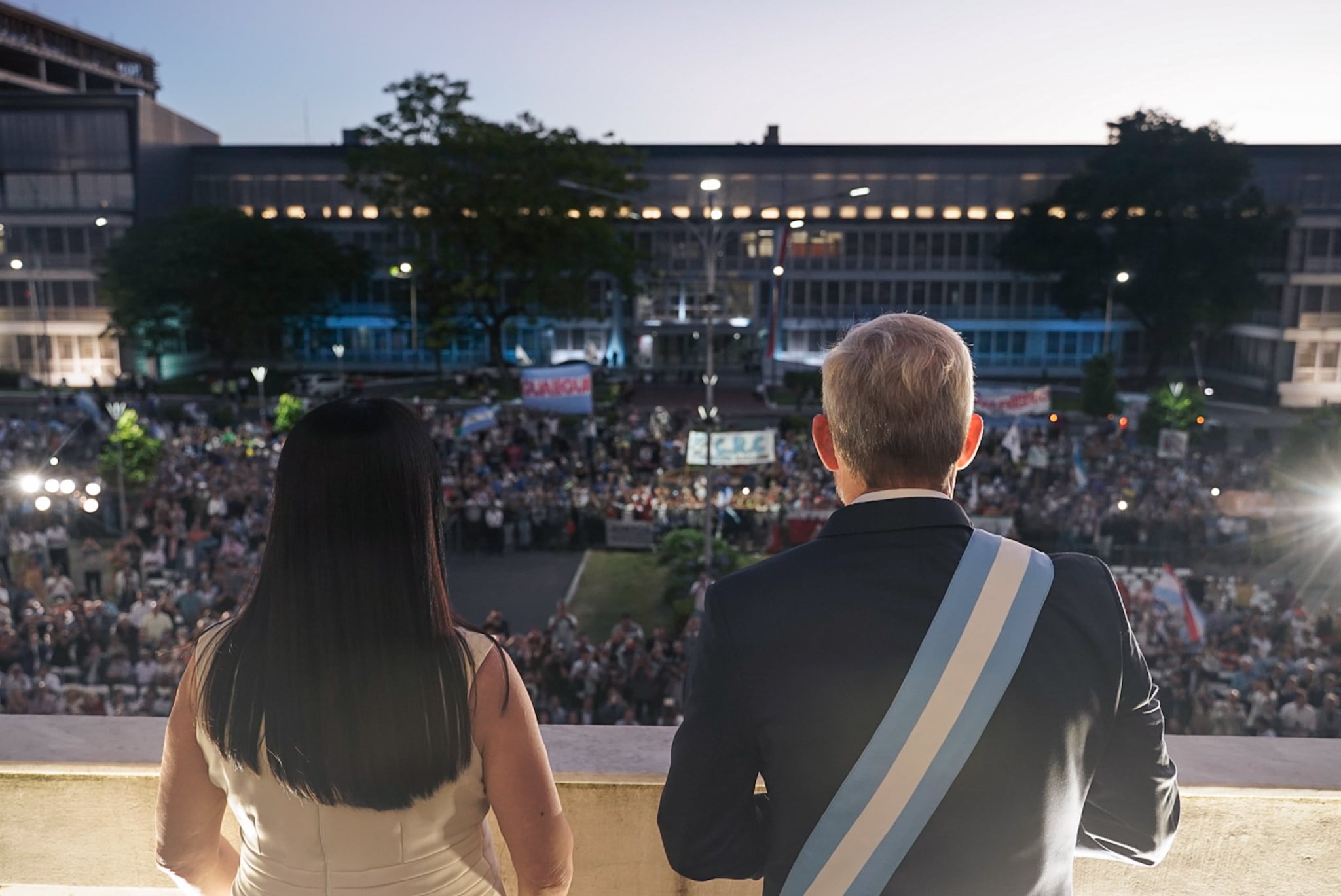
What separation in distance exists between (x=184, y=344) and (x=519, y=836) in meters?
57.5

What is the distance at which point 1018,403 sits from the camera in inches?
926

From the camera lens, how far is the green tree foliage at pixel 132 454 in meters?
21.8

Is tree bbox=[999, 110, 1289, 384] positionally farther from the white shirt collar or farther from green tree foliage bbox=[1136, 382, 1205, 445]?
the white shirt collar

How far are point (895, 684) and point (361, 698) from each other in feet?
2.72

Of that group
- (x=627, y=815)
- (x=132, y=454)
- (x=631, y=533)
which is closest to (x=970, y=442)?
(x=627, y=815)

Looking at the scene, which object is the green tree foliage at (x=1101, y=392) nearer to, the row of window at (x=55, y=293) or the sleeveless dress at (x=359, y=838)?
the sleeveless dress at (x=359, y=838)

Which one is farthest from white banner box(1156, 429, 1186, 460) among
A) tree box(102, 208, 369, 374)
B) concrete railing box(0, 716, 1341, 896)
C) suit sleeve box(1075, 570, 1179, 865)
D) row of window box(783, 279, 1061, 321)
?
tree box(102, 208, 369, 374)

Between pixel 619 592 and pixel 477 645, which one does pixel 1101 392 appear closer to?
pixel 619 592

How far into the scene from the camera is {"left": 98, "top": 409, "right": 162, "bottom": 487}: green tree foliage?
21.8 metres

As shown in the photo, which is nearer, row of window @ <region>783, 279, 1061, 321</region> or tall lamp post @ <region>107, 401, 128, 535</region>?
tall lamp post @ <region>107, 401, 128, 535</region>

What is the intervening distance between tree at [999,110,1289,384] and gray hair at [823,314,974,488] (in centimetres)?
5039

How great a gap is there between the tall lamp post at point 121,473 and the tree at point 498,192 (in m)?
18.8

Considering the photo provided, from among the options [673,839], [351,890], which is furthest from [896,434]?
[351,890]

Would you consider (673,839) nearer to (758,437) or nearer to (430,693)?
(430,693)
